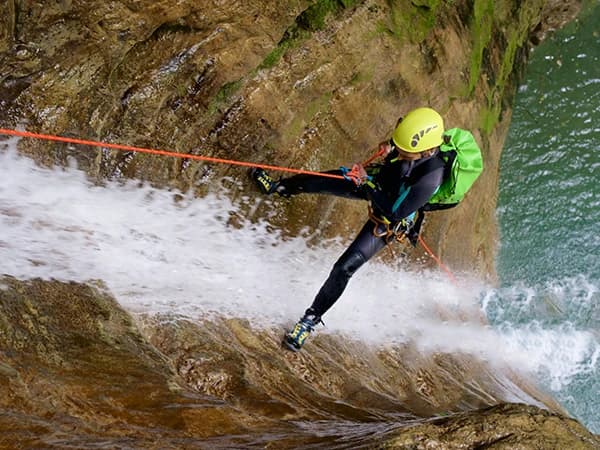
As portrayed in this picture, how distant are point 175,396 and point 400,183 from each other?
237 cm

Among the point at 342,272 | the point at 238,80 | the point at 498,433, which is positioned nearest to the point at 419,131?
the point at 342,272

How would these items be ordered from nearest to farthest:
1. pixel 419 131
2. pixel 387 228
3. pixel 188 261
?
pixel 419 131, pixel 387 228, pixel 188 261

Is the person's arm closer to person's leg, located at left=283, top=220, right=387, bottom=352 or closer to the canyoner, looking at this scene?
the canyoner

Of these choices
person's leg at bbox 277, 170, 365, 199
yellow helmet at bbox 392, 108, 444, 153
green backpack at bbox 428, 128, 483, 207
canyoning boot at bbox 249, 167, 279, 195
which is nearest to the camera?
yellow helmet at bbox 392, 108, 444, 153

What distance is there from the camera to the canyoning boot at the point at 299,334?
16.7 ft

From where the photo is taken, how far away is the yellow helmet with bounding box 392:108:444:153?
4.23 m

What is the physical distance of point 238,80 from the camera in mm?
5445

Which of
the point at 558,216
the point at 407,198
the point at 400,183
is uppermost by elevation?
the point at 558,216

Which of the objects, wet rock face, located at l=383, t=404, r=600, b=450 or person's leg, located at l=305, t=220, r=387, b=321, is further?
person's leg, located at l=305, t=220, r=387, b=321

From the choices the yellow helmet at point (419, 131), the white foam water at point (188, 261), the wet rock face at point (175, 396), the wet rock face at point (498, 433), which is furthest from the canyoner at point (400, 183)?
the wet rock face at point (498, 433)

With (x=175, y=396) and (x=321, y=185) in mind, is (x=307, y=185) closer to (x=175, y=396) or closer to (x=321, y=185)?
(x=321, y=185)

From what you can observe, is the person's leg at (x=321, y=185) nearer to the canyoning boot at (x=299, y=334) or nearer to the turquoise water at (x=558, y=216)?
the canyoning boot at (x=299, y=334)

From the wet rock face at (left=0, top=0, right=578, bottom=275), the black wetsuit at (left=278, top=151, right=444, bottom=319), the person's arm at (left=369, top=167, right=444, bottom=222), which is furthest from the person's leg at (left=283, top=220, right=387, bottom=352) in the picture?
the wet rock face at (left=0, top=0, right=578, bottom=275)

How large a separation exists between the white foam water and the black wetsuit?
0.61 meters
